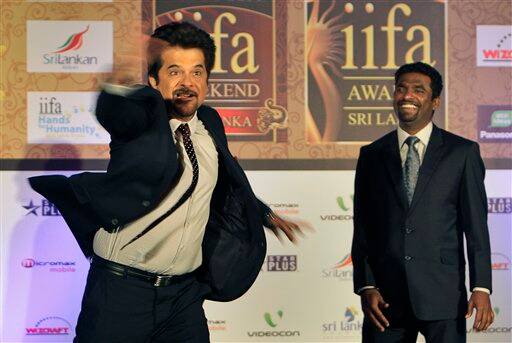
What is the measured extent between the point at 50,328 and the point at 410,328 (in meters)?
2.46

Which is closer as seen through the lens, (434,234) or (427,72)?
(434,234)

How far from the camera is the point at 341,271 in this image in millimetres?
4980

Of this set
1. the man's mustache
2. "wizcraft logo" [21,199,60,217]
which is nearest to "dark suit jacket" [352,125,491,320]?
the man's mustache

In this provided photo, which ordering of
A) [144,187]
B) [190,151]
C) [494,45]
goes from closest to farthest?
1. [144,187]
2. [190,151]
3. [494,45]

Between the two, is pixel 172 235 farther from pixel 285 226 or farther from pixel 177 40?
pixel 177 40

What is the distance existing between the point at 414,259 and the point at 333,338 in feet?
5.76

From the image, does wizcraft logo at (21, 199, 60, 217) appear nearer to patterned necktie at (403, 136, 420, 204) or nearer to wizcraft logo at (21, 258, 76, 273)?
wizcraft logo at (21, 258, 76, 273)

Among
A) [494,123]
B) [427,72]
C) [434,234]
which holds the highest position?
[427,72]

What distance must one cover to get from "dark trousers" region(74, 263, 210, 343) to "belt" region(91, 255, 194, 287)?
0.01m

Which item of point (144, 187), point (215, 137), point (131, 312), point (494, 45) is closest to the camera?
point (144, 187)

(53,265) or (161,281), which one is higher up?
(161,281)

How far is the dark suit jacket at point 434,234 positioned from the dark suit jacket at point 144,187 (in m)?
0.67

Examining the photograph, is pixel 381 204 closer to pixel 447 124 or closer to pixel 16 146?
pixel 447 124

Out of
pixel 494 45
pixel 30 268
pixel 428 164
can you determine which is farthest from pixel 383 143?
pixel 30 268
